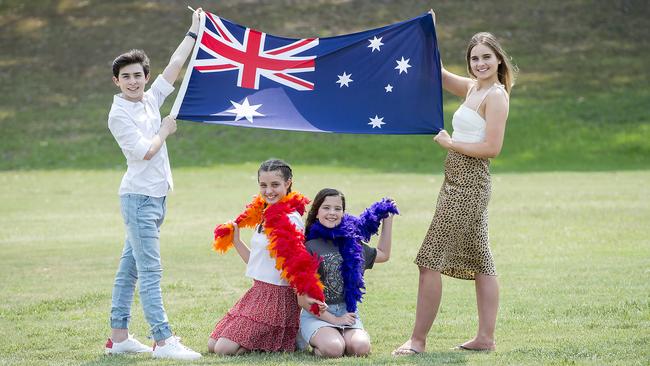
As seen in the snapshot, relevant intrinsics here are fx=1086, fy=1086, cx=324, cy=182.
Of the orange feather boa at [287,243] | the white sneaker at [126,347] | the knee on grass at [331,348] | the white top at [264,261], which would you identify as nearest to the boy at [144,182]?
the white sneaker at [126,347]

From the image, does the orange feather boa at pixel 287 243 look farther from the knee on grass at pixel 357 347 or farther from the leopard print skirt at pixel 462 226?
the leopard print skirt at pixel 462 226

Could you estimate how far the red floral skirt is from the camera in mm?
7305

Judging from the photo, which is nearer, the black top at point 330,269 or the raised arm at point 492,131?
the raised arm at point 492,131

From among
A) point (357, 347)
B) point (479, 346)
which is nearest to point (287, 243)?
point (357, 347)

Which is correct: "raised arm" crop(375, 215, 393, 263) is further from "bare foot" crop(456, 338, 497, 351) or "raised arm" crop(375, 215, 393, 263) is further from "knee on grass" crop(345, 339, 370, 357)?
"bare foot" crop(456, 338, 497, 351)

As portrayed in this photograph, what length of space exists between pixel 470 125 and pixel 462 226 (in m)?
0.67

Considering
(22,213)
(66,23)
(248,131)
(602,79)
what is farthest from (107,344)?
(66,23)

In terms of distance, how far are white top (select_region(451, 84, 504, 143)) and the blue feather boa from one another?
27.7 inches

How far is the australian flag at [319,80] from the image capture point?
26.0ft

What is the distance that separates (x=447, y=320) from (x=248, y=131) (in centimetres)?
2172

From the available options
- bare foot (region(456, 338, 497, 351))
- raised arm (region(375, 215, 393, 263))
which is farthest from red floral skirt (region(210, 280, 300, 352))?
bare foot (region(456, 338, 497, 351))

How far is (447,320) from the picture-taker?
8742mm

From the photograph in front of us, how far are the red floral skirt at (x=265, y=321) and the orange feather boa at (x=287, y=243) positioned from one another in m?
0.27

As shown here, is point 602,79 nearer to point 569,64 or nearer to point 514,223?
point 569,64
